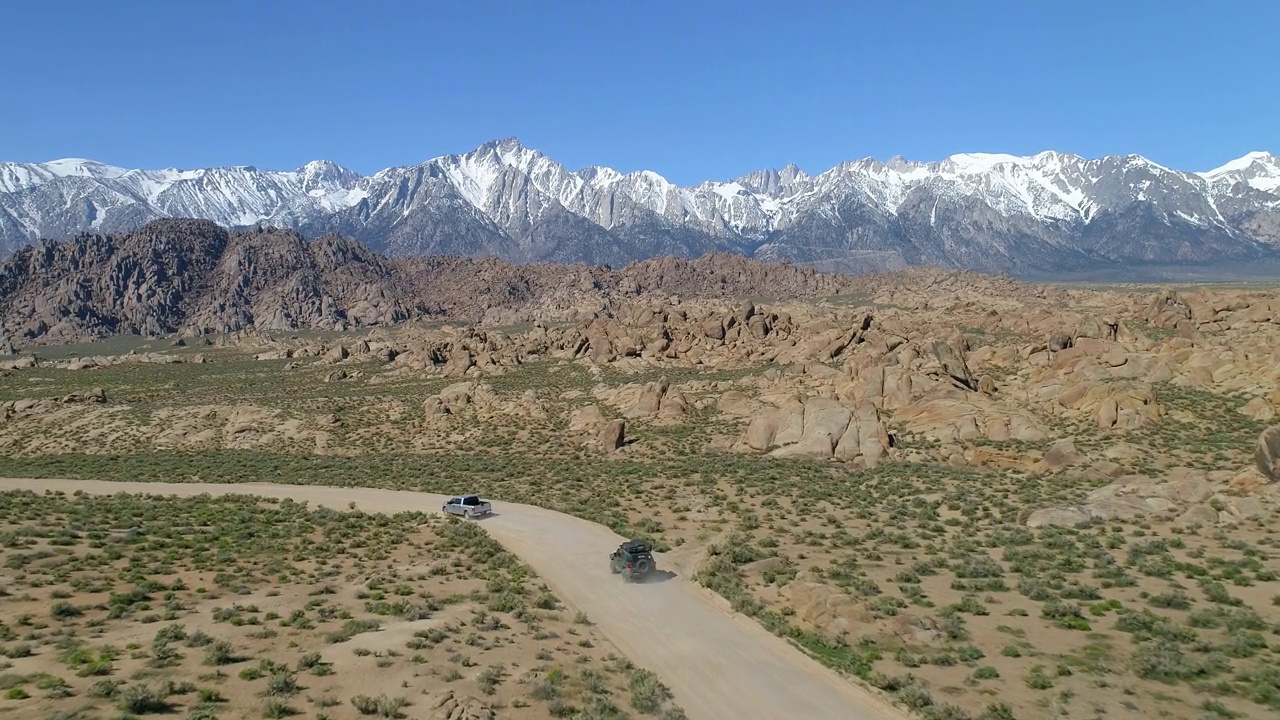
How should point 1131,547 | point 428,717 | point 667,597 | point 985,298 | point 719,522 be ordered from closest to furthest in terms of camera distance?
point 428,717 → point 667,597 → point 1131,547 → point 719,522 → point 985,298

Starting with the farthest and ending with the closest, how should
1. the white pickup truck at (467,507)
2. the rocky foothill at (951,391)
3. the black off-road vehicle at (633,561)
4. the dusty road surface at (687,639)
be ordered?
the rocky foothill at (951,391) < the white pickup truck at (467,507) < the black off-road vehicle at (633,561) < the dusty road surface at (687,639)

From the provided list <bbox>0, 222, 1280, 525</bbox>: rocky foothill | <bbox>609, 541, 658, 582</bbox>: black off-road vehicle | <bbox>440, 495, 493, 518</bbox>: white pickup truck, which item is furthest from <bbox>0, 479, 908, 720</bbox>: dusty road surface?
<bbox>0, 222, 1280, 525</bbox>: rocky foothill

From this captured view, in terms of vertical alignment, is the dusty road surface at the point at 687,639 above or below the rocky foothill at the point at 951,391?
below

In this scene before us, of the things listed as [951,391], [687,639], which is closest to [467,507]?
[687,639]

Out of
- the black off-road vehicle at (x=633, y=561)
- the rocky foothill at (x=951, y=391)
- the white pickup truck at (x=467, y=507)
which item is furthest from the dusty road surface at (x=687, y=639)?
the rocky foothill at (x=951, y=391)

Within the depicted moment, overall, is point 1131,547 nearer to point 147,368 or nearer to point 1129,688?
point 1129,688

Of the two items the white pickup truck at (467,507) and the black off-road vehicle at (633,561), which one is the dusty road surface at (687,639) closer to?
the black off-road vehicle at (633,561)

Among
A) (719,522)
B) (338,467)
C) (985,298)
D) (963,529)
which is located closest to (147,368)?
(338,467)
